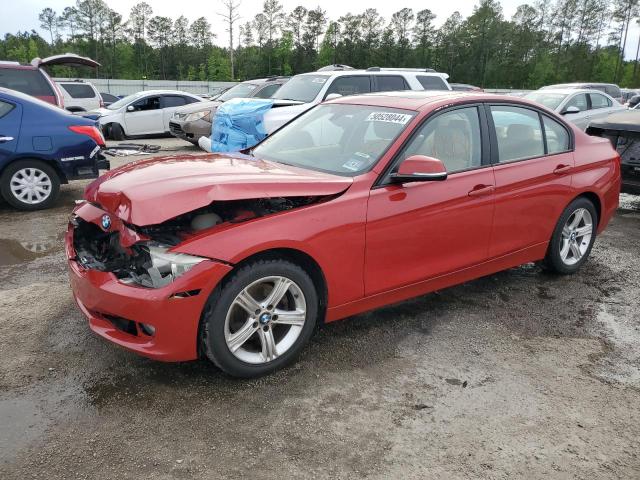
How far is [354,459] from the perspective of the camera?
2502 mm

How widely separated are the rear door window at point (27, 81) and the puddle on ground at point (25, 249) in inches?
196

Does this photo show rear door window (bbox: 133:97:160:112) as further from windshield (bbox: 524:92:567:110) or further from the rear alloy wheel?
windshield (bbox: 524:92:567:110)

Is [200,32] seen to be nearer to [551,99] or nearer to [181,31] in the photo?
[181,31]

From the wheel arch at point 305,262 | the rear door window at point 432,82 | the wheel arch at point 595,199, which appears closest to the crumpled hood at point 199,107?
the rear door window at point 432,82

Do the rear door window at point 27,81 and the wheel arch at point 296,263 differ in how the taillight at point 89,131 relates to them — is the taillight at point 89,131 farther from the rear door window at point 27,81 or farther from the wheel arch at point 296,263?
the wheel arch at point 296,263

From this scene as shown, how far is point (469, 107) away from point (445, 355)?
1849 millimetres

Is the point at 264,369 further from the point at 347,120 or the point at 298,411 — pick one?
the point at 347,120

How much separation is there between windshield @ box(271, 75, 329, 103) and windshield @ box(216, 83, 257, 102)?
3236 millimetres

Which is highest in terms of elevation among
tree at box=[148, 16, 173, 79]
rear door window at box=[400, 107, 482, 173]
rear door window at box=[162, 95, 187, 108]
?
tree at box=[148, 16, 173, 79]

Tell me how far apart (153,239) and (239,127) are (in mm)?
6202

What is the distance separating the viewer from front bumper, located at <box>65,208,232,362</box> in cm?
277

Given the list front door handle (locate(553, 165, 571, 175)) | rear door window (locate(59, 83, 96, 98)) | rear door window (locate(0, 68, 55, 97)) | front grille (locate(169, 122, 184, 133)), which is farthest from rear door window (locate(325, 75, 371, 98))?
rear door window (locate(59, 83, 96, 98))

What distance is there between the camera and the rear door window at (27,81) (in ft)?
31.3

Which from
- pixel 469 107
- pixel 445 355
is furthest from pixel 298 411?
pixel 469 107
